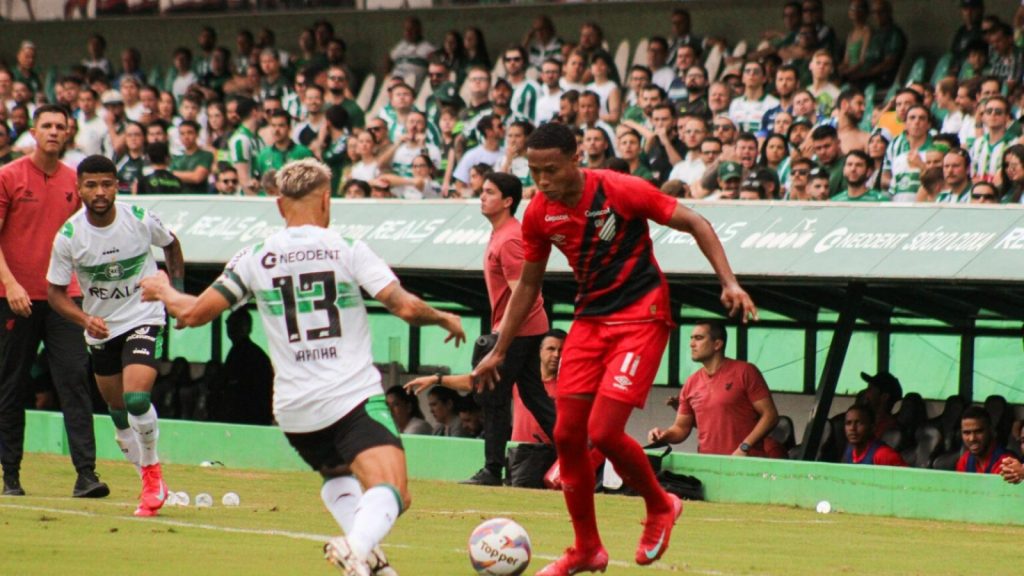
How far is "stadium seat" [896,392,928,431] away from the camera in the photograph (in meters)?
13.9

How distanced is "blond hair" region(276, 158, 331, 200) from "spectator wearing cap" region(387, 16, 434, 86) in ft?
51.5

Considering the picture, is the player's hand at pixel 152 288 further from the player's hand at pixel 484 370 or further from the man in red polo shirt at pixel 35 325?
the man in red polo shirt at pixel 35 325

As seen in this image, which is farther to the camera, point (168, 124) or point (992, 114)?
point (168, 124)

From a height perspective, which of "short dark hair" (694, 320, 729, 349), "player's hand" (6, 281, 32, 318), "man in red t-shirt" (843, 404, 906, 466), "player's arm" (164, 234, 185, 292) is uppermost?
"player's arm" (164, 234, 185, 292)

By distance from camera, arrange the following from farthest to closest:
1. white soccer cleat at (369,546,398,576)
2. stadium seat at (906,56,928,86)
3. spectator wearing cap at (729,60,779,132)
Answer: stadium seat at (906,56,928,86) < spectator wearing cap at (729,60,779,132) < white soccer cleat at (369,546,398,576)

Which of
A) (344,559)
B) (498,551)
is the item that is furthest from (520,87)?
(344,559)

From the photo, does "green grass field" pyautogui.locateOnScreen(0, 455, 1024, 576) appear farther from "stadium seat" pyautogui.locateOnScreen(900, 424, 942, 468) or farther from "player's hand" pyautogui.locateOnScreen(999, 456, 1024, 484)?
"stadium seat" pyautogui.locateOnScreen(900, 424, 942, 468)

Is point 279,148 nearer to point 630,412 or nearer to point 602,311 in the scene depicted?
point 602,311

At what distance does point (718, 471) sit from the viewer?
42.6 feet

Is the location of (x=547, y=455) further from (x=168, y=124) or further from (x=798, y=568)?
(x=168, y=124)

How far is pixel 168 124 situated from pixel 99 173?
12.1m

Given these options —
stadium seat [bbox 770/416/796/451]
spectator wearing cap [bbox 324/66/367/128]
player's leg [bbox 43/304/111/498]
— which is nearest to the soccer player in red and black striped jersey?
player's leg [bbox 43/304/111/498]

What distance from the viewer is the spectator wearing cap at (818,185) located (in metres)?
14.7

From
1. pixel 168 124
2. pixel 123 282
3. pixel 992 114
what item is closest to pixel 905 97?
pixel 992 114
